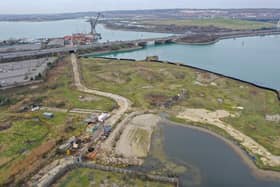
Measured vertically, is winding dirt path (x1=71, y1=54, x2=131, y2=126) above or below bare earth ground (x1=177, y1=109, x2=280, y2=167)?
above

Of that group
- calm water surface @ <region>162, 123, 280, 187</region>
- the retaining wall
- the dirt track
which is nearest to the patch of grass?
the retaining wall

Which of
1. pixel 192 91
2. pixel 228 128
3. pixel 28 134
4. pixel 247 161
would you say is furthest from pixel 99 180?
pixel 192 91

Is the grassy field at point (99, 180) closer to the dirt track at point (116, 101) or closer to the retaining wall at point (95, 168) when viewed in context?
the retaining wall at point (95, 168)

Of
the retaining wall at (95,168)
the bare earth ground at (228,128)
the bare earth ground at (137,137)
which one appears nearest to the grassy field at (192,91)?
the bare earth ground at (228,128)

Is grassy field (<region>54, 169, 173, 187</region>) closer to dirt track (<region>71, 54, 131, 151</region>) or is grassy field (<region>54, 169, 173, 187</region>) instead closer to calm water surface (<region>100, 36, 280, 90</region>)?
dirt track (<region>71, 54, 131, 151</region>)

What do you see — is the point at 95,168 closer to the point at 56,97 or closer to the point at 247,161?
the point at 247,161

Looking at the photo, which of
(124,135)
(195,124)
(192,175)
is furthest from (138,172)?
(195,124)

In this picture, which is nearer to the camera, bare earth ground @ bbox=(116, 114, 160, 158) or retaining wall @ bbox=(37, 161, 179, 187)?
retaining wall @ bbox=(37, 161, 179, 187)
